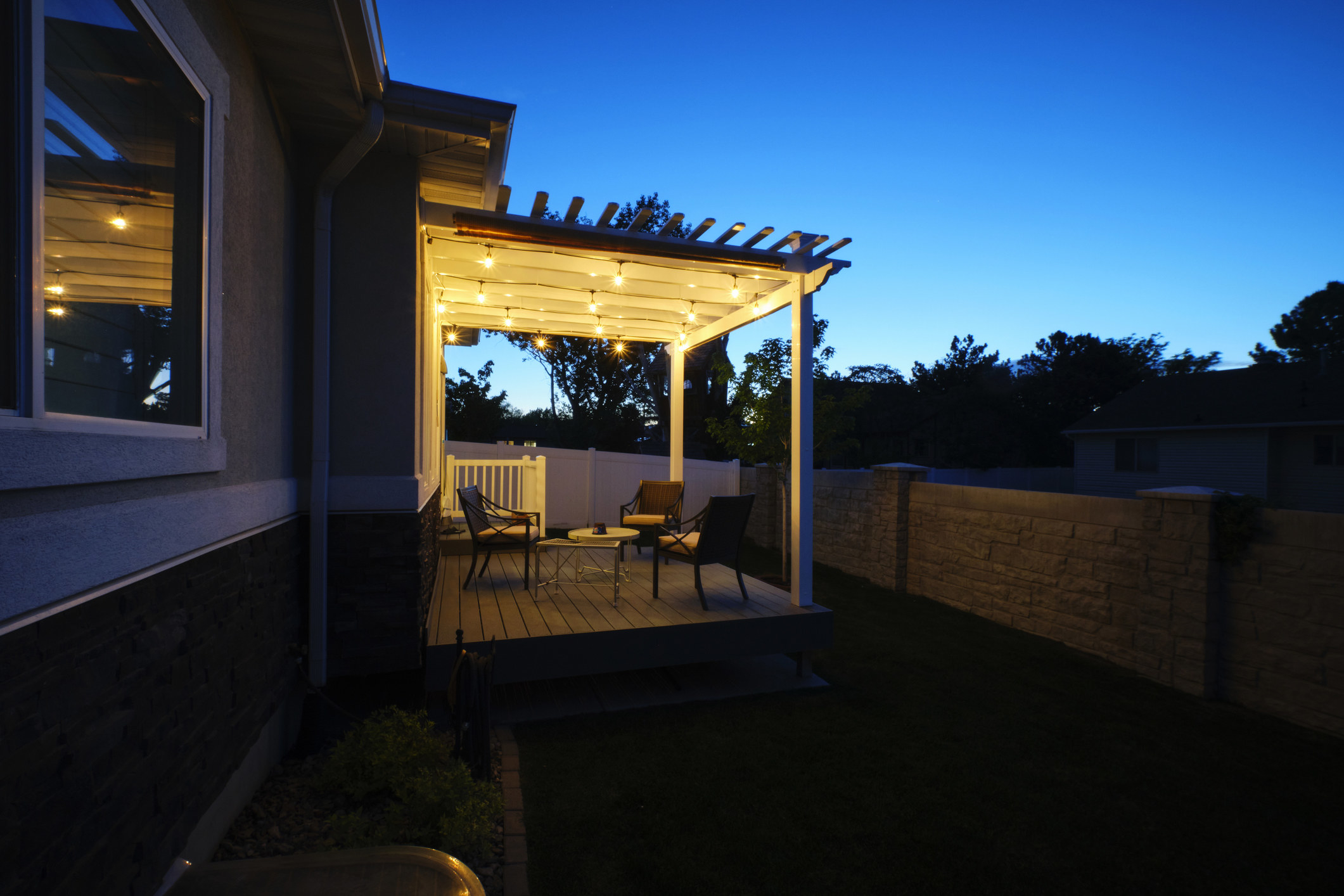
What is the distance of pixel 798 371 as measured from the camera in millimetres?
4898

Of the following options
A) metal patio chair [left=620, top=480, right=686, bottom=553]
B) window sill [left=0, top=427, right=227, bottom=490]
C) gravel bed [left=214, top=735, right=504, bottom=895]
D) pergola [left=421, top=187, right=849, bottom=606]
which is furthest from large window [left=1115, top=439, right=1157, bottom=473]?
window sill [left=0, top=427, right=227, bottom=490]

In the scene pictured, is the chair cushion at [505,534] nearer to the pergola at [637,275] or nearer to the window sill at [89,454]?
the pergola at [637,275]

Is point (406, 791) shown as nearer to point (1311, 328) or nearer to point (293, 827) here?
point (293, 827)

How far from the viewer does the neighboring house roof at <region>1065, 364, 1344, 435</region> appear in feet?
43.0

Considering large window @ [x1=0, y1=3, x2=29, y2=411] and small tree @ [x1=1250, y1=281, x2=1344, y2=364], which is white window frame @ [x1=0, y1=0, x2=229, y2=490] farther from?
small tree @ [x1=1250, y1=281, x2=1344, y2=364]

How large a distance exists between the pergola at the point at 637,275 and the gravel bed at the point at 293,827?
9.40 ft

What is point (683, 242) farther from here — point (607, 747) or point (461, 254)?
point (607, 747)

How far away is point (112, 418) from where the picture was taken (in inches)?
62.9

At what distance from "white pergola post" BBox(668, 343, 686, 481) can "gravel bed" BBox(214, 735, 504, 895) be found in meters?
5.26

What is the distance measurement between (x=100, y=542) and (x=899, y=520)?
7.05m

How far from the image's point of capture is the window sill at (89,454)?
1140 millimetres

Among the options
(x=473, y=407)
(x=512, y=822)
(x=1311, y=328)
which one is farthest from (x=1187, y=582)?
(x=1311, y=328)

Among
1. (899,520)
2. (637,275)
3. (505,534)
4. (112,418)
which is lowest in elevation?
(899,520)

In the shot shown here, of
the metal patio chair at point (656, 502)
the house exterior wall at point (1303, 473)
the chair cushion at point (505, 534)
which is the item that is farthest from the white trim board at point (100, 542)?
the house exterior wall at point (1303, 473)
